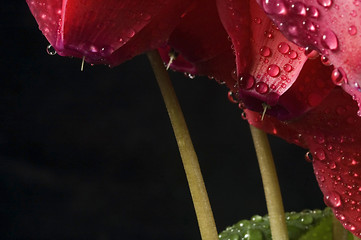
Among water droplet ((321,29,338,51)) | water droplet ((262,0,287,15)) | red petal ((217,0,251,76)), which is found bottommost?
water droplet ((321,29,338,51))

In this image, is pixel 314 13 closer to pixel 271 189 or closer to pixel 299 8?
pixel 299 8

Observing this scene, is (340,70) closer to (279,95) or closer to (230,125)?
(279,95)

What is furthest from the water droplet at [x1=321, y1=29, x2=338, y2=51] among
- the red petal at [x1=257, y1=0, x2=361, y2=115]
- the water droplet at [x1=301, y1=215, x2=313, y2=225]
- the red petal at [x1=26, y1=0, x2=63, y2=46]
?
the water droplet at [x1=301, y1=215, x2=313, y2=225]

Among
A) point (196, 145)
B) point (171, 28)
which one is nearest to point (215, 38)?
point (171, 28)

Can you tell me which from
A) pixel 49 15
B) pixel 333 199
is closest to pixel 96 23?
pixel 49 15

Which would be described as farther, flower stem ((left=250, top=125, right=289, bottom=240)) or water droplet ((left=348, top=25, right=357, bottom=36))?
flower stem ((left=250, top=125, right=289, bottom=240))

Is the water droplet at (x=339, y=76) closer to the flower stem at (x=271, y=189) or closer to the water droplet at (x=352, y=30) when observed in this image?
the water droplet at (x=352, y=30)

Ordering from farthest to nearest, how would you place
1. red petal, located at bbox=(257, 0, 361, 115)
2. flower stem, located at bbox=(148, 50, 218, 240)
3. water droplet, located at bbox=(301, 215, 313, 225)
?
1. water droplet, located at bbox=(301, 215, 313, 225)
2. flower stem, located at bbox=(148, 50, 218, 240)
3. red petal, located at bbox=(257, 0, 361, 115)

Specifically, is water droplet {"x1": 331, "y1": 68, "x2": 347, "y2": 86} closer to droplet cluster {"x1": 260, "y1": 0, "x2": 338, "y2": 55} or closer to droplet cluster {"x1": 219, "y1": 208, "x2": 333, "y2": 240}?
droplet cluster {"x1": 260, "y1": 0, "x2": 338, "y2": 55}
